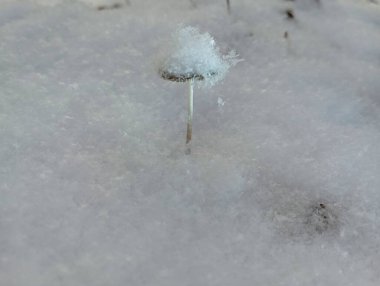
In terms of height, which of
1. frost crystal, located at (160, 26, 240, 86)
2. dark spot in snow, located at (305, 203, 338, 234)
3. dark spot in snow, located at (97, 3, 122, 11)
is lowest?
dark spot in snow, located at (305, 203, 338, 234)

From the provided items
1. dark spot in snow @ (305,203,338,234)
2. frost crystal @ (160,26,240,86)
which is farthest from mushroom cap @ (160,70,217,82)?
dark spot in snow @ (305,203,338,234)

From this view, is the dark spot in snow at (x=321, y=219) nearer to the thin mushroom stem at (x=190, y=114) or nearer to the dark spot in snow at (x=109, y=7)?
the thin mushroom stem at (x=190, y=114)

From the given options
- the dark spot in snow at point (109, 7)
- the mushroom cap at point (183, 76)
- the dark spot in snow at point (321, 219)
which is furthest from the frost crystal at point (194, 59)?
the dark spot in snow at point (321, 219)

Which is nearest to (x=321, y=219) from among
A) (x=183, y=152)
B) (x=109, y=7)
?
(x=183, y=152)

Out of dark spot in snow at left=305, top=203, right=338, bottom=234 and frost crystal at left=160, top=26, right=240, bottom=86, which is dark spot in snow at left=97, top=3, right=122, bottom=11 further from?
dark spot in snow at left=305, top=203, right=338, bottom=234

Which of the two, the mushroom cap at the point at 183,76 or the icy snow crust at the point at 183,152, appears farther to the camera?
the mushroom cap at the point at 183,76

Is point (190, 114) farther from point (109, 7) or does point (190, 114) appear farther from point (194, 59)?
point (109, 7)
